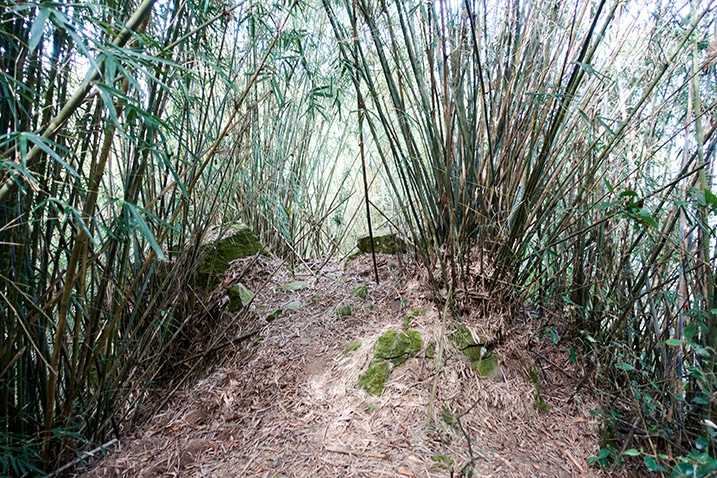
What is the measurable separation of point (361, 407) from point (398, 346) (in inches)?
11.4

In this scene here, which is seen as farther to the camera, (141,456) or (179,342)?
(179,342)

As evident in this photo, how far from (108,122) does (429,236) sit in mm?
1287

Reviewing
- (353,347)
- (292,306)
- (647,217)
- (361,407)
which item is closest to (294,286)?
(292,306)

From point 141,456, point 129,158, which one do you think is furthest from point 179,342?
point 129,158

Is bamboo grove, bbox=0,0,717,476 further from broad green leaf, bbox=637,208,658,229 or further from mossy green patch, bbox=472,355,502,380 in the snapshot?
mossy green patch, bbox=472,355,502,380

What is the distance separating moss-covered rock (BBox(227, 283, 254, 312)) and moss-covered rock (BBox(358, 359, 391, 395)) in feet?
2.98

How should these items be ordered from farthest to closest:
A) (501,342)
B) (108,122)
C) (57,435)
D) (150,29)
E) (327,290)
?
(327,290) → (501,342) → (150,29) → (57,435) → (108,122)

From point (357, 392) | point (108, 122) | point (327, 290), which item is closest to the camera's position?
point (108, 122)

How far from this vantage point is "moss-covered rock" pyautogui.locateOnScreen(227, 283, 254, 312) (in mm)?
2322

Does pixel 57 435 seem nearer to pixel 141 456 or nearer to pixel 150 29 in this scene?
pixel 141 456

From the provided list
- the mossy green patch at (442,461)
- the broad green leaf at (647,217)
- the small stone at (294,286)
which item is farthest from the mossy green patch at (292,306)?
the broad green leaf at (647,217)

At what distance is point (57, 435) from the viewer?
4.63 feet

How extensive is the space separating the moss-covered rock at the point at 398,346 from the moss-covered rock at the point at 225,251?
1046 mm

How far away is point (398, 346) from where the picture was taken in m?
1.76
